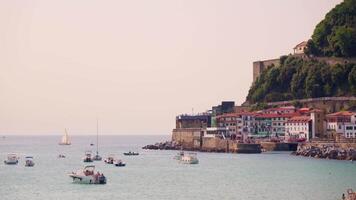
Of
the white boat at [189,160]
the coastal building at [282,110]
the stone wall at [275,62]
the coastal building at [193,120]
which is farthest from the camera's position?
the coastal building at [193,120]

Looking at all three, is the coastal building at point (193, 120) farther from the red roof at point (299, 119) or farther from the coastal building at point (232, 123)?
the red roof at point (299, 119)

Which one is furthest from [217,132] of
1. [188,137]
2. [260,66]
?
[260,66]

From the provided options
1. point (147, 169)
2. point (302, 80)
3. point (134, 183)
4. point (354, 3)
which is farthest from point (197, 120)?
point (134, 183)

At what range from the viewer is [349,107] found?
117m

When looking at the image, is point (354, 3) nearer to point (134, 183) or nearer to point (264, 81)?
point (264, 81)

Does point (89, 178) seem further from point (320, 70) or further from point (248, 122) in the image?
point (320, 70)

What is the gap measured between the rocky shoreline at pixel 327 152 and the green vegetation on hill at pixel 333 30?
73.1 ft

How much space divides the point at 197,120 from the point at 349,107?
98.7 feet

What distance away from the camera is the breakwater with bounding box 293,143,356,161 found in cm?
9831

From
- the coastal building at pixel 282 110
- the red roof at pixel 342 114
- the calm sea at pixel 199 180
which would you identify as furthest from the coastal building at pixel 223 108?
the calm sea at pixel 199 180

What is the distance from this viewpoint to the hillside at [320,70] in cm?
12106

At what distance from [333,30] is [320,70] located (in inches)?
320

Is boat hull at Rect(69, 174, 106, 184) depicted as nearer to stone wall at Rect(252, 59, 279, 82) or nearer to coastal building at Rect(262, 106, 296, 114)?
coastal building at Rect(262, 106, 296, 114)

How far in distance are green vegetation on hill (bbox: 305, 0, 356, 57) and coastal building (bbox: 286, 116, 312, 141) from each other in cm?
1286
